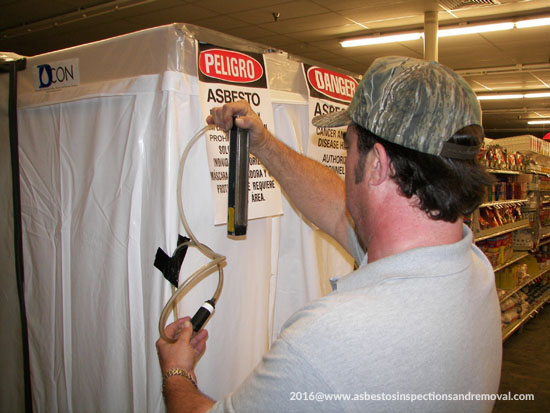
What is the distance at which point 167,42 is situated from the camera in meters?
1.25

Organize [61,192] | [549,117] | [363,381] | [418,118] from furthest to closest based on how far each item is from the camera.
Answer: [549,117] → [61,192] → [418,118] → [363,381]

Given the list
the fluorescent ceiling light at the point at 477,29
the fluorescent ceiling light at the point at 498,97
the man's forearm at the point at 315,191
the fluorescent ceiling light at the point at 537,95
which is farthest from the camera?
the fluorescent ceiling light at the point at 498,97

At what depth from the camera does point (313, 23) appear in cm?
686

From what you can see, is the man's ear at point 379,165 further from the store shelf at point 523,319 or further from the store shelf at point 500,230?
the store shelf at point 523,319

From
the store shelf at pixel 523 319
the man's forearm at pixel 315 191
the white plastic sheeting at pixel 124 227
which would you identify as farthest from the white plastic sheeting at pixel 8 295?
the store shelf at pixel 523 319

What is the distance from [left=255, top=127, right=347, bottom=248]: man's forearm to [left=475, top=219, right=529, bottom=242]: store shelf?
321cm

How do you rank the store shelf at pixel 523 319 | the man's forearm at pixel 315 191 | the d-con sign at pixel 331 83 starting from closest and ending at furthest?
the man's forearm at pixel 315 191 < the d-con sign at pixel 331 83 < the store shelf at pixel 523 319

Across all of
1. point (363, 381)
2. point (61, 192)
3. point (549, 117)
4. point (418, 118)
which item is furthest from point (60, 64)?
point (549, 117)

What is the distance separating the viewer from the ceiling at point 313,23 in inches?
236

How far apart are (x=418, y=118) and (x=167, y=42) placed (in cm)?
74

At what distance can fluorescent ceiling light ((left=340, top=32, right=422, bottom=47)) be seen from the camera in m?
7.06

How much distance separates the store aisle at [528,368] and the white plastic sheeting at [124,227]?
3.50 m

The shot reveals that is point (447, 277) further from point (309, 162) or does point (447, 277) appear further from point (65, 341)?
point (65, 341)

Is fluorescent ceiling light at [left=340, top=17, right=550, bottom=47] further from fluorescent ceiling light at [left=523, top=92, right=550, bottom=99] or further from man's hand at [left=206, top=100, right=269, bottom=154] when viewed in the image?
man's hand at [left=206, top=100, right=269, bottom=154]
